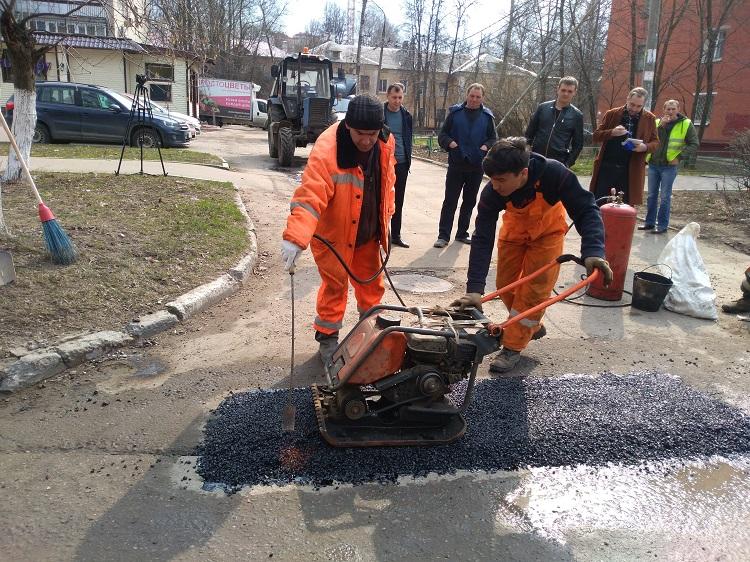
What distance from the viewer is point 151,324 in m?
4.30

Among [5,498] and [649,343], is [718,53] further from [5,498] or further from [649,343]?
[5,498]

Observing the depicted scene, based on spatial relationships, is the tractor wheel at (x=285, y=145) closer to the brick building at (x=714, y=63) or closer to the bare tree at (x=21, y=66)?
the bare tree at (x=21, y=66)

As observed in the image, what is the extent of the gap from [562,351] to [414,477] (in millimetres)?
2115

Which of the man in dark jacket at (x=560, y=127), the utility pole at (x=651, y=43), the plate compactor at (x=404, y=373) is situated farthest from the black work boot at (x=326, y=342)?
the utility pole at (x=651, y=43)

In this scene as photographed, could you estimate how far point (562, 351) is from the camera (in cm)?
443

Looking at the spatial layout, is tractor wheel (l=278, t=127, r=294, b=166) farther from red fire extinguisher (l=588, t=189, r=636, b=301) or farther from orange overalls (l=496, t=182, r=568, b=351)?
orange overalls (l=496, t=182, r=568, b=351)

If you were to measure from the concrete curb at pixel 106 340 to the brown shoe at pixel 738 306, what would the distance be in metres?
4.69

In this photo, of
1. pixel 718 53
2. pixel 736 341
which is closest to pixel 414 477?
pixel 736 341

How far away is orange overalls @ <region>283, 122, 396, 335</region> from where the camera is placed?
3.15 metres

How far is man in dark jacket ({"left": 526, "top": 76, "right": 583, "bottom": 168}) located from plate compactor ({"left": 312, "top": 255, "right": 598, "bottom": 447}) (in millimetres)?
3692

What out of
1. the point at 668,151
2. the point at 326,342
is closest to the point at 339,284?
the point at 326,342

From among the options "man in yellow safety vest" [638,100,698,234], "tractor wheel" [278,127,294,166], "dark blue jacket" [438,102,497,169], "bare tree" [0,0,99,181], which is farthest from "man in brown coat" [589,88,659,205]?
"tractor wheel" [278,127,294,166]

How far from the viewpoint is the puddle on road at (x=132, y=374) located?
3570 mm

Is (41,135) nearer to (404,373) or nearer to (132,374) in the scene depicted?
(132,374)
